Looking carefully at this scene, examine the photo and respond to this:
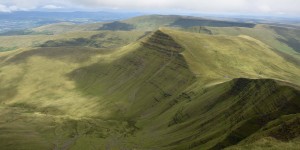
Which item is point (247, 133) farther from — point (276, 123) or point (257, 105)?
point (257, 105)

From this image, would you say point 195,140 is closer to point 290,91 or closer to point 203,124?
point 203,124

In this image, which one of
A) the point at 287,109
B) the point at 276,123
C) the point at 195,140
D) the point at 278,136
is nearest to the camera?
the point at 278,136

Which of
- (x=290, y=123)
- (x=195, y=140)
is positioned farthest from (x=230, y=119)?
(x=290, y=123)

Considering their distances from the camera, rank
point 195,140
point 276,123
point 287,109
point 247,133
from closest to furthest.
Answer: point 276,123 → point 247,133 → point 287,109 → point 195,140

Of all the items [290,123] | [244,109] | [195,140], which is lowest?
[195,140]

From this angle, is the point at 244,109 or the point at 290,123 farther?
the point at 244,109

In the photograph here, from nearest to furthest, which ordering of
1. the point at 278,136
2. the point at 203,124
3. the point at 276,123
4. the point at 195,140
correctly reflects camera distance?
the point at 278,136 < the point at 276,123 < the point at 195,140 < the point at 203,124

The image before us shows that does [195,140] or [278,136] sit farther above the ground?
[278,136]

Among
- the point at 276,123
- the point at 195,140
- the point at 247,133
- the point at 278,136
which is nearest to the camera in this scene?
the point at 278,136

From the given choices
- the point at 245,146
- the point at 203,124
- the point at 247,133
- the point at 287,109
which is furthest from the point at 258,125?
the point at 203,124
